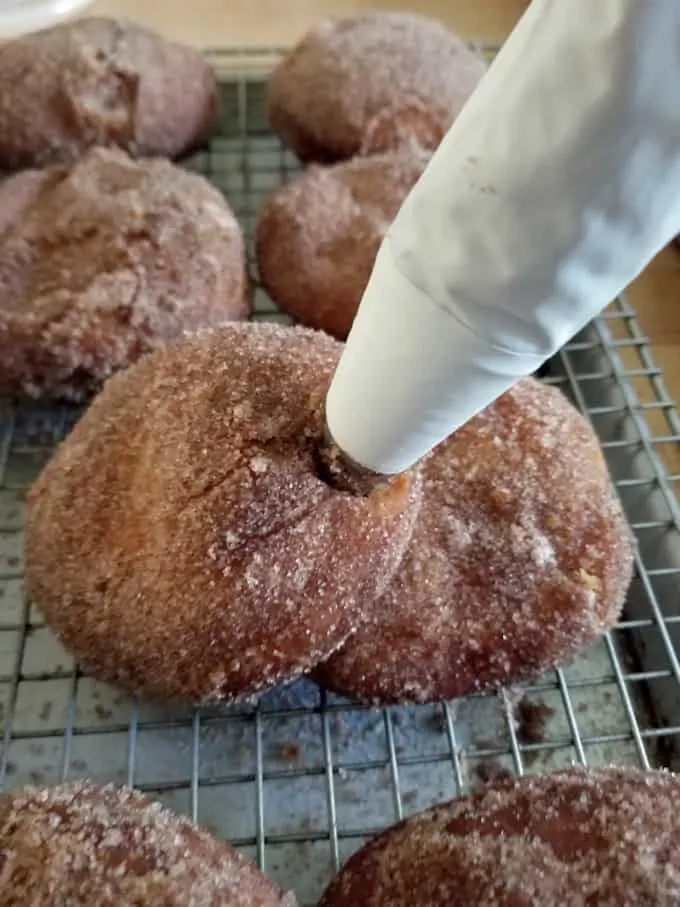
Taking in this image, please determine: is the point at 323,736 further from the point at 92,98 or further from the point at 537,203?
the point at 92,98

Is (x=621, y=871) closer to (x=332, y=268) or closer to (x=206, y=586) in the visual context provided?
(x=206, y=586)

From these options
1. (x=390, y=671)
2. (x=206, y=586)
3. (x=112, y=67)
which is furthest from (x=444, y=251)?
(x=112, y=67)

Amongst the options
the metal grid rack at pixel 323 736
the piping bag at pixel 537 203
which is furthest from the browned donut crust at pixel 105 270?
the piping bag at pixel 537 203

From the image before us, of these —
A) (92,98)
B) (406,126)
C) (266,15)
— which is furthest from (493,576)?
(266,15)

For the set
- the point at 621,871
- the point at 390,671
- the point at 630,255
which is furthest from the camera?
the point at 390,671

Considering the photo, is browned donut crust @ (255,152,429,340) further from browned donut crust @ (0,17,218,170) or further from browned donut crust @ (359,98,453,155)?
browned donut crust @ (0,17,218,170)

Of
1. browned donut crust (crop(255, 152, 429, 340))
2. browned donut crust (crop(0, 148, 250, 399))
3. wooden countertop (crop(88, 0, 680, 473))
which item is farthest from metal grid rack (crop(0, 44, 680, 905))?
wooden countertop (crop(88, 0, 680, 473))

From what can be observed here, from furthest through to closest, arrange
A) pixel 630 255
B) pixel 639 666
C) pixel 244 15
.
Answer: pixel 244 15 < pixel 639 666 < pixel 630 255
